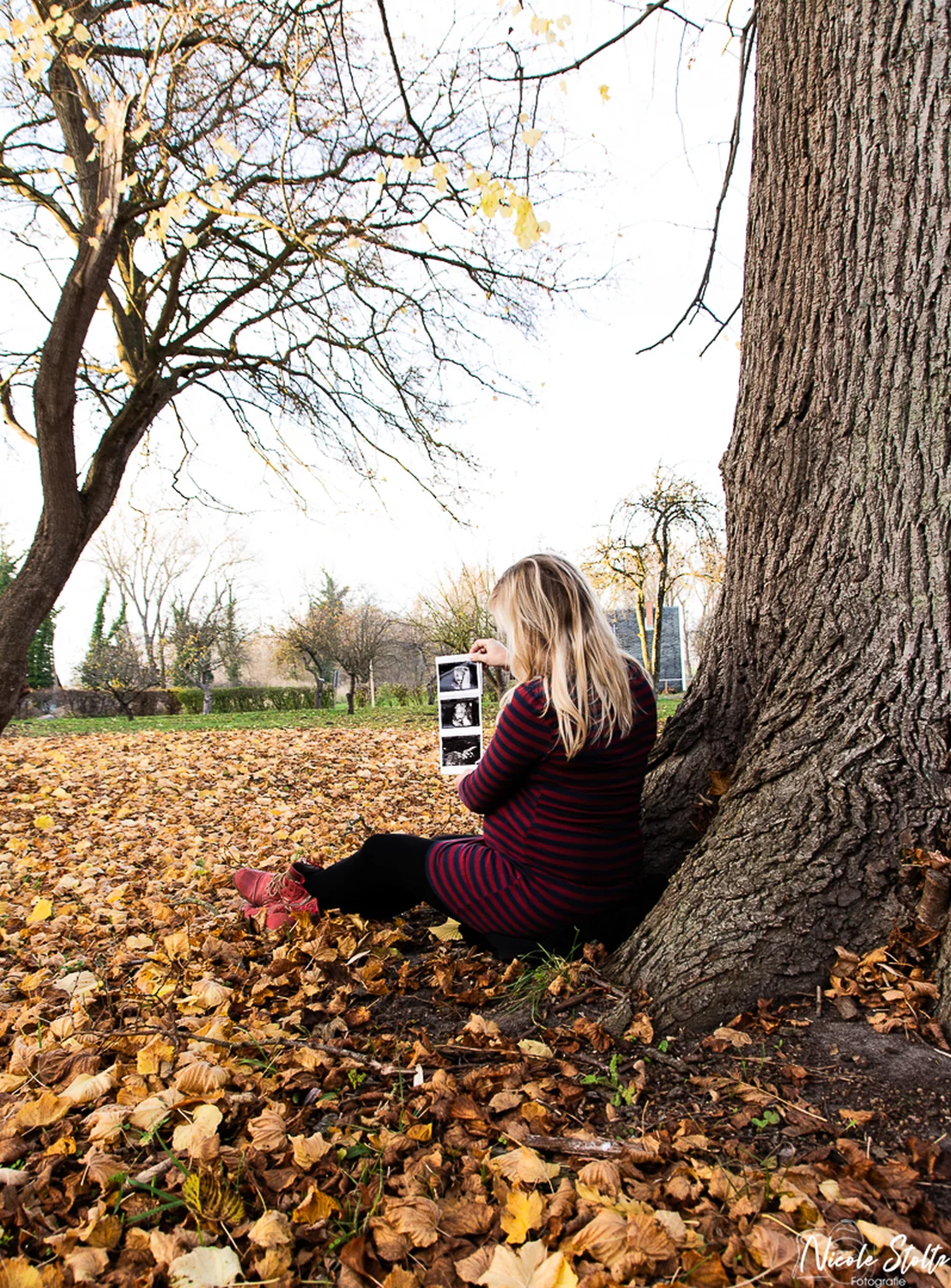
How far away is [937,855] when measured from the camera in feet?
5.80

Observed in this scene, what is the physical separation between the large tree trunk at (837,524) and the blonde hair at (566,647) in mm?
421

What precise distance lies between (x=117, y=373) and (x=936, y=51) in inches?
300

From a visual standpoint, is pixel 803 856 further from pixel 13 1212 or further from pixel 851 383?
pixel 13 1212

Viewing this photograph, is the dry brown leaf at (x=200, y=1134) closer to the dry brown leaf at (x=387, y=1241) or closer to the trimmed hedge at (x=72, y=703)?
the dry brown leaf at (x=387, y=1241)

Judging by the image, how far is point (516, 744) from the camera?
2.13 metres

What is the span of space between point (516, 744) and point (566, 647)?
0.30 metres

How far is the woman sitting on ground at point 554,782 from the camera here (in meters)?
2.12

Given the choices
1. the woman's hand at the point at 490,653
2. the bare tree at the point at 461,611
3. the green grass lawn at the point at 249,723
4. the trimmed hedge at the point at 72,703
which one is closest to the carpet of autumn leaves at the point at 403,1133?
the woman's hand at the point at 490,653

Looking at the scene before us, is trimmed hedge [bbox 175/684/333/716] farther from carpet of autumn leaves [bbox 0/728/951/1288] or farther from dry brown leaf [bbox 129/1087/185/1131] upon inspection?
dry brown leaf [bbox 129/1087/185/1131]

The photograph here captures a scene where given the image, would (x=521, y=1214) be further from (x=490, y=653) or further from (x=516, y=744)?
(x=490, y=653)

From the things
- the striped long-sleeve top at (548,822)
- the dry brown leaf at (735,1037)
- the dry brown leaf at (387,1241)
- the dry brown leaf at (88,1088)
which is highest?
the striped long-sleeve top at (548,822)
